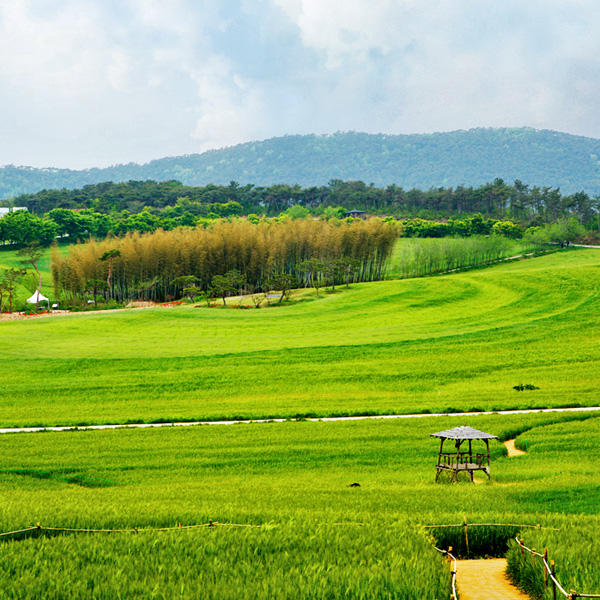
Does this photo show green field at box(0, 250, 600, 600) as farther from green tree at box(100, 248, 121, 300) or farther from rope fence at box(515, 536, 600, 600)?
green tree at box(100, 248, 121, 300)

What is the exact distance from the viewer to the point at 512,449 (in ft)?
59.9

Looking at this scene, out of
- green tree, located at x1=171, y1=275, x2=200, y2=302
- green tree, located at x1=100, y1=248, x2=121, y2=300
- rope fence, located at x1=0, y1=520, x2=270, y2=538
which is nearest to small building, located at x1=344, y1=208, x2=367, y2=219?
green tree, located at x1=171, y1=275, x2=200, y2=302

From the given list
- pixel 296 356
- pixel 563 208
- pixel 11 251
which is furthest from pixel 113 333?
pixel 563 208

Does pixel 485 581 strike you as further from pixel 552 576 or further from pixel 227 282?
pixel 227 282

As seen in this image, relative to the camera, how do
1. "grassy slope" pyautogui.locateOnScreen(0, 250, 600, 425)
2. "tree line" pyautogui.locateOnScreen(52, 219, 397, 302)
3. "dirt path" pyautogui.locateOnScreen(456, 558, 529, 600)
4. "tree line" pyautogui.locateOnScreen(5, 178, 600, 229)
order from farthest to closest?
"tree line" pyautogui.locateOnScreen(5, 178, 600, 229), "tree line" pyautogui.locateOnScreen(52, 219, 397, 302), "grassy slope" pyautogui.locateOnScreen(0, 250, 600, 425), "dirt path" pyautogui.locateOnScreen(456, 558, 529, 600)

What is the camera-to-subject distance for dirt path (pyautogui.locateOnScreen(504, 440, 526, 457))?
57.3ft

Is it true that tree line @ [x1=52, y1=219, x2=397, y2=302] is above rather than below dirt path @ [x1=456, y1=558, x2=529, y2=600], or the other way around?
below

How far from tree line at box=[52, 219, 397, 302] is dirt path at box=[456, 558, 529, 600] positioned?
190 ft

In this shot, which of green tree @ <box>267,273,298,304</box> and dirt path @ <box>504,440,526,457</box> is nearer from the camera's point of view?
dirt path @ <box>504,440,526,457</box>

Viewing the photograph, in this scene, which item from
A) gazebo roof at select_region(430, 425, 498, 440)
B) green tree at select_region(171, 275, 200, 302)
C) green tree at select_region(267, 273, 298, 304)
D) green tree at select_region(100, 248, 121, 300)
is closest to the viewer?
gazebo roof at select_region(430, 425, 498, 440)

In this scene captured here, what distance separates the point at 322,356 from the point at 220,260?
122 feet

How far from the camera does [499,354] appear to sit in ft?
117

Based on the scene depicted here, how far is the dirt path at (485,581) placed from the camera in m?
5.75

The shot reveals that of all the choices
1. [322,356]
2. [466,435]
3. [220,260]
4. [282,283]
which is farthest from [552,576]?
[220,260]
